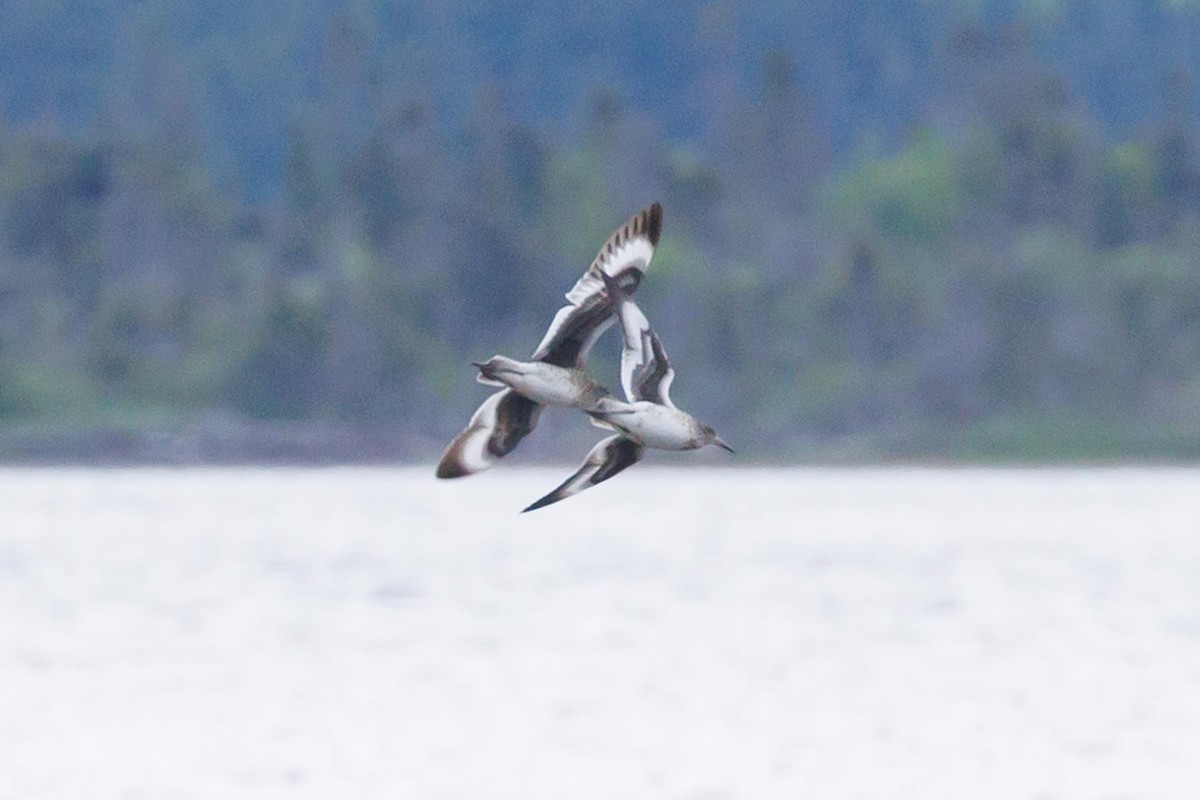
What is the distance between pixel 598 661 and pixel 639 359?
25.9m

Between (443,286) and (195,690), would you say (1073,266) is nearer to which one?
(443,286)

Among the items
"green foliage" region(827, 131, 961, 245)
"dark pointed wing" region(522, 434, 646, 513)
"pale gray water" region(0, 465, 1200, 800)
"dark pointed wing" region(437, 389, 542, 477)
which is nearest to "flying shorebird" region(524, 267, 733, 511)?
"dark pointed wing" region(522, 434, 646, 513)

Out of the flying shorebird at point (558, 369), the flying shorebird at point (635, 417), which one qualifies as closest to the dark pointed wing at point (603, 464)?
the flying shorebird at point (635, 417)

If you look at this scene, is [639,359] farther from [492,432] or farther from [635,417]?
[492,432]

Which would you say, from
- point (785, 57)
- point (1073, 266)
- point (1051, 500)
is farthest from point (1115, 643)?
point (785, 57)

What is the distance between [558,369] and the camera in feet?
41.8

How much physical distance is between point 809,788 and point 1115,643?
46.7ft

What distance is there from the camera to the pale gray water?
95.5 feet

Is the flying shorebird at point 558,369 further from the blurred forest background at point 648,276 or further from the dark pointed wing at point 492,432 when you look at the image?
the blurred forest background at point 648,276

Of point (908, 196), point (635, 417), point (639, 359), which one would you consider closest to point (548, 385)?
point (635, 417)

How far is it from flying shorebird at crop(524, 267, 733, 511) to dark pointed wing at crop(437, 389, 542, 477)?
1.36 ft

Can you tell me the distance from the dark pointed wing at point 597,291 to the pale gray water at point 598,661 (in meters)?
14.4

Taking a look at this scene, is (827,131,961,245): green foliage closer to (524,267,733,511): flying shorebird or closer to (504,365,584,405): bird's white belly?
(524,267,733,511): flying shorebird

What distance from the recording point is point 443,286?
402 feet
